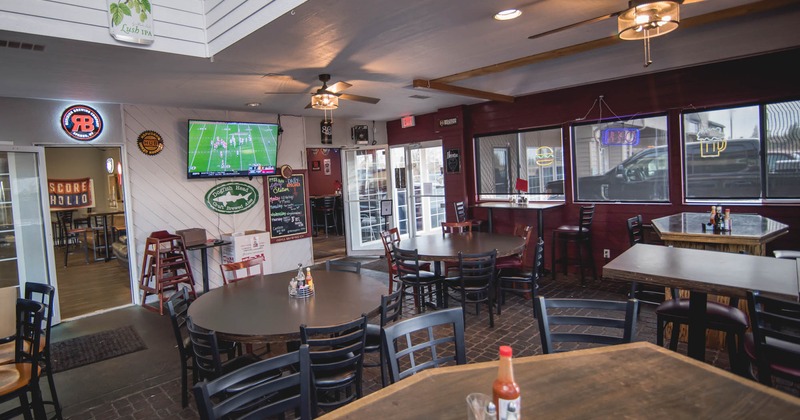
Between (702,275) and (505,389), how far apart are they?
6.75 ft

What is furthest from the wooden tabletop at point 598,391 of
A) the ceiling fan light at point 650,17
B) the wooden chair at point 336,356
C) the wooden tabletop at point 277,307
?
the ceiling fan light at point 650,17

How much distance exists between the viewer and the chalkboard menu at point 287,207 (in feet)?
25.7

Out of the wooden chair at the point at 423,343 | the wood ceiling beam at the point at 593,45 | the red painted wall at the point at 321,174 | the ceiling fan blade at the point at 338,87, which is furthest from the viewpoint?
the red painted wall at the point at 321,174

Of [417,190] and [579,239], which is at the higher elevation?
[417,190]

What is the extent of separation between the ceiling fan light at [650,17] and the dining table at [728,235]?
197cm

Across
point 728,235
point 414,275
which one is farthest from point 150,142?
point 728,235

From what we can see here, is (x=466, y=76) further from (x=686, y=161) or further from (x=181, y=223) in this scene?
(x=181, y=223)

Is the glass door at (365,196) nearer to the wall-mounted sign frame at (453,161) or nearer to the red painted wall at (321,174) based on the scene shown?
the wall-mounted sign frame at (453,161)

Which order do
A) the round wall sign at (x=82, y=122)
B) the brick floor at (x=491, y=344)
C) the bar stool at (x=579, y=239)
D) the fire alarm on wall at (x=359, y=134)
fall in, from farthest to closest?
the fire alarm on wall at (x=359, y=134) → the bar stool at (x=579, y=239) → the round wall sign at (x=82, y=122) → the brick floor at (x=491, y=344)

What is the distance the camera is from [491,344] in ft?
13.8

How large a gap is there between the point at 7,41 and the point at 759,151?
7.81m

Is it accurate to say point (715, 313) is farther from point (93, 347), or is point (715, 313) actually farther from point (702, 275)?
point (93, 347)

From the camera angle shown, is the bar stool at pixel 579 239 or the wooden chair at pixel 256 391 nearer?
the wooden chair at pixel 256 391

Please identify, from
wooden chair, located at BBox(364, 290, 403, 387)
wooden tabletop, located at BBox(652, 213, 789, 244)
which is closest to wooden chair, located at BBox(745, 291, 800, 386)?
wooden tabletop, located at BBox(652, 213, 789, 244)
